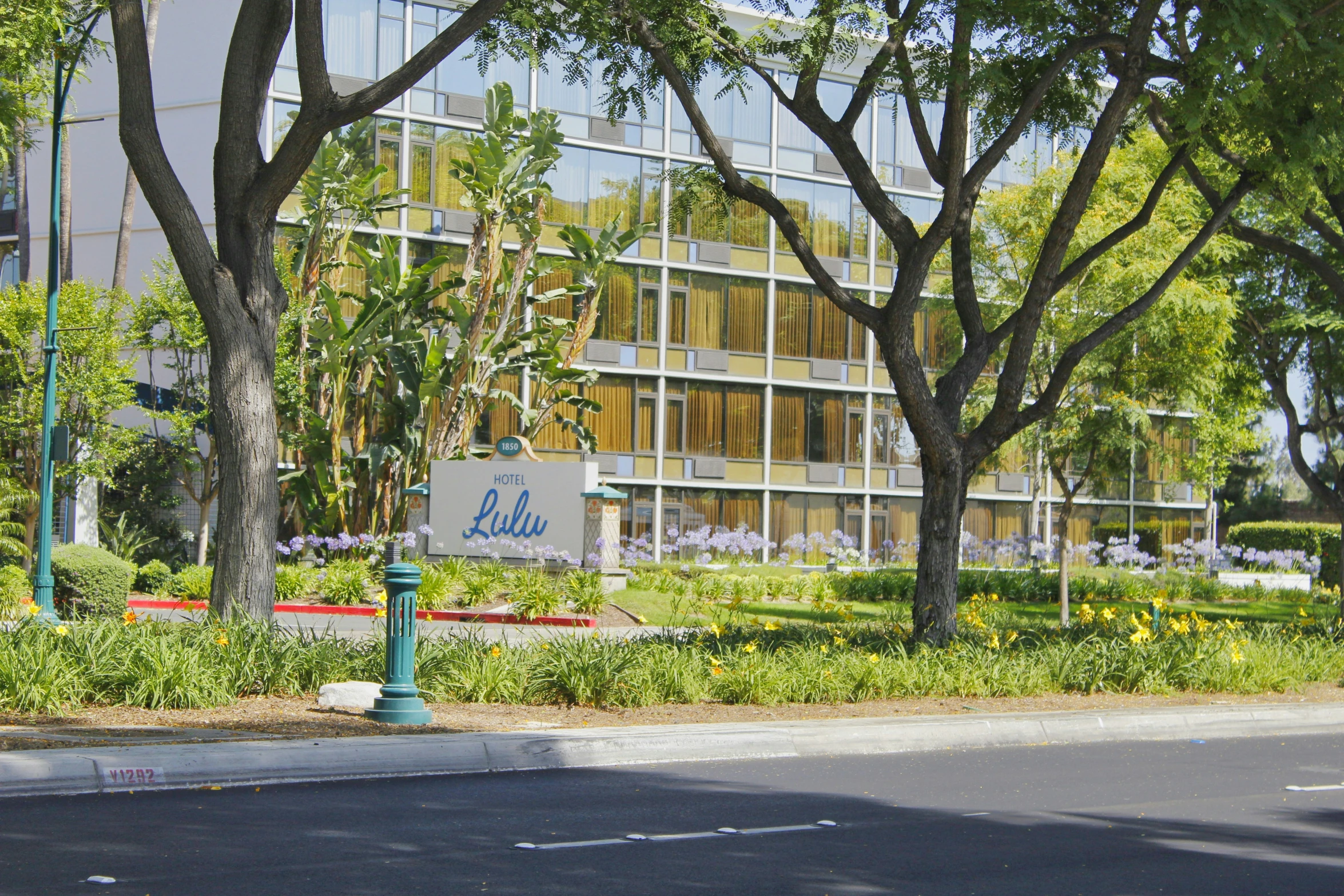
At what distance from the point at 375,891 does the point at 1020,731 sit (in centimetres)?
702

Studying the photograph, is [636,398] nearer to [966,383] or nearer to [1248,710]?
[966,383]

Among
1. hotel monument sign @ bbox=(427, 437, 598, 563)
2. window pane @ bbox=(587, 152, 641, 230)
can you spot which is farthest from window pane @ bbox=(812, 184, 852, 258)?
hotel monument sign @ bbox=(427, 437, 598, 563)

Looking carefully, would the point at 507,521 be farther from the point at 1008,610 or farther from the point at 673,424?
the point at 673,424

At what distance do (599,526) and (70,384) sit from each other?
33.2ft

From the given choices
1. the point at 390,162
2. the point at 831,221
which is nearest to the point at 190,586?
the point at 390,162

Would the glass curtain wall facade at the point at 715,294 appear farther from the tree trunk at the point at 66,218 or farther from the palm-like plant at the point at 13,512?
the palm-like plant at the point at 13,512

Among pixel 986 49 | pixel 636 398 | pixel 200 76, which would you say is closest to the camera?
pixel 986 49

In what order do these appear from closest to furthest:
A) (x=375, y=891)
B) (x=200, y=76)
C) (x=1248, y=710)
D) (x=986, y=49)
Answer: (x=375, y=891)
(x=1248, y=710)
(x=986, y=49)
(x=200, y=76)

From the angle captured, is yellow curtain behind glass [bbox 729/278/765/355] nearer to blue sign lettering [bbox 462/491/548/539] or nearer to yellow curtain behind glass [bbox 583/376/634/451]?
yellow curtain behind glass [bbox 583/376/634/451]

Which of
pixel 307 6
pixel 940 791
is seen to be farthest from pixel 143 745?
pixel 307 6

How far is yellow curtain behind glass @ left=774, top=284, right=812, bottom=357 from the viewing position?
39.8 meters

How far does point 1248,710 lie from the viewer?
1282 cm

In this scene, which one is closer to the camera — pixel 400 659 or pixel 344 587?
pixel 400 659

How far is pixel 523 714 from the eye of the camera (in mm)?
11023
